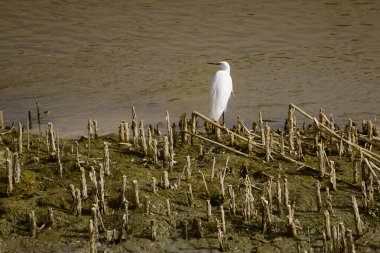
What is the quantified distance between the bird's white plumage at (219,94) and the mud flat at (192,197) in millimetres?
2004

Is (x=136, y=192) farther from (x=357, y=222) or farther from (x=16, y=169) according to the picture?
(x=357, y=222)

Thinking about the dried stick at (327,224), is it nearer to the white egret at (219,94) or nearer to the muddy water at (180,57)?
the white egret at (219,94)

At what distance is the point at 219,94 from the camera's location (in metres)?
9.63

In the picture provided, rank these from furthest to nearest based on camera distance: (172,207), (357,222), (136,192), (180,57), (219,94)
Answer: (180,57) < (219,94) < (172,207) < (136,192) < (357,222)

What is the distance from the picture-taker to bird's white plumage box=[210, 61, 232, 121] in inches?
374

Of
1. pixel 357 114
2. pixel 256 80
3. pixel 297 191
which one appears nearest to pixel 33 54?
pixel 256 80

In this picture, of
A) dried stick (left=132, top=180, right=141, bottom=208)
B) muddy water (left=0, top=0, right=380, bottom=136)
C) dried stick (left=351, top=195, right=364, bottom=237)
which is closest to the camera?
dried stick (left=351, top=195, right=364, bottom=237)

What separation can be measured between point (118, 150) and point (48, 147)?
0.74 meters

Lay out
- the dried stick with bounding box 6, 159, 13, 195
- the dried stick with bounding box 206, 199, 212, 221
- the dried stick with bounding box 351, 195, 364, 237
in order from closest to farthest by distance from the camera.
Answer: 1. the dried stick with bounding box 351, 195, 364, 237
2. the dried stick with bounding box 206, 199, 212, 221
3. the dried stick with bounding box 6, 159, 13, 195

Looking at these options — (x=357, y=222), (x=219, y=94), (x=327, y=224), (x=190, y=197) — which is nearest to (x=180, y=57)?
(x=219, y=94)

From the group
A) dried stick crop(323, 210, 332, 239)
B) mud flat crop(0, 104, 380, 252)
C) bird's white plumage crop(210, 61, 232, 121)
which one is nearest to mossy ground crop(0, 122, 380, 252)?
mud flat crop(0, 104, 380, 252)

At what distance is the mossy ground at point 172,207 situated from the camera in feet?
17.6

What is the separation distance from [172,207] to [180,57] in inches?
319

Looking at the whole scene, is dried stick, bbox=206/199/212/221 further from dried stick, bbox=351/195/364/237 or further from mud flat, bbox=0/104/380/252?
dried stick, bbox=351/195/364/237
